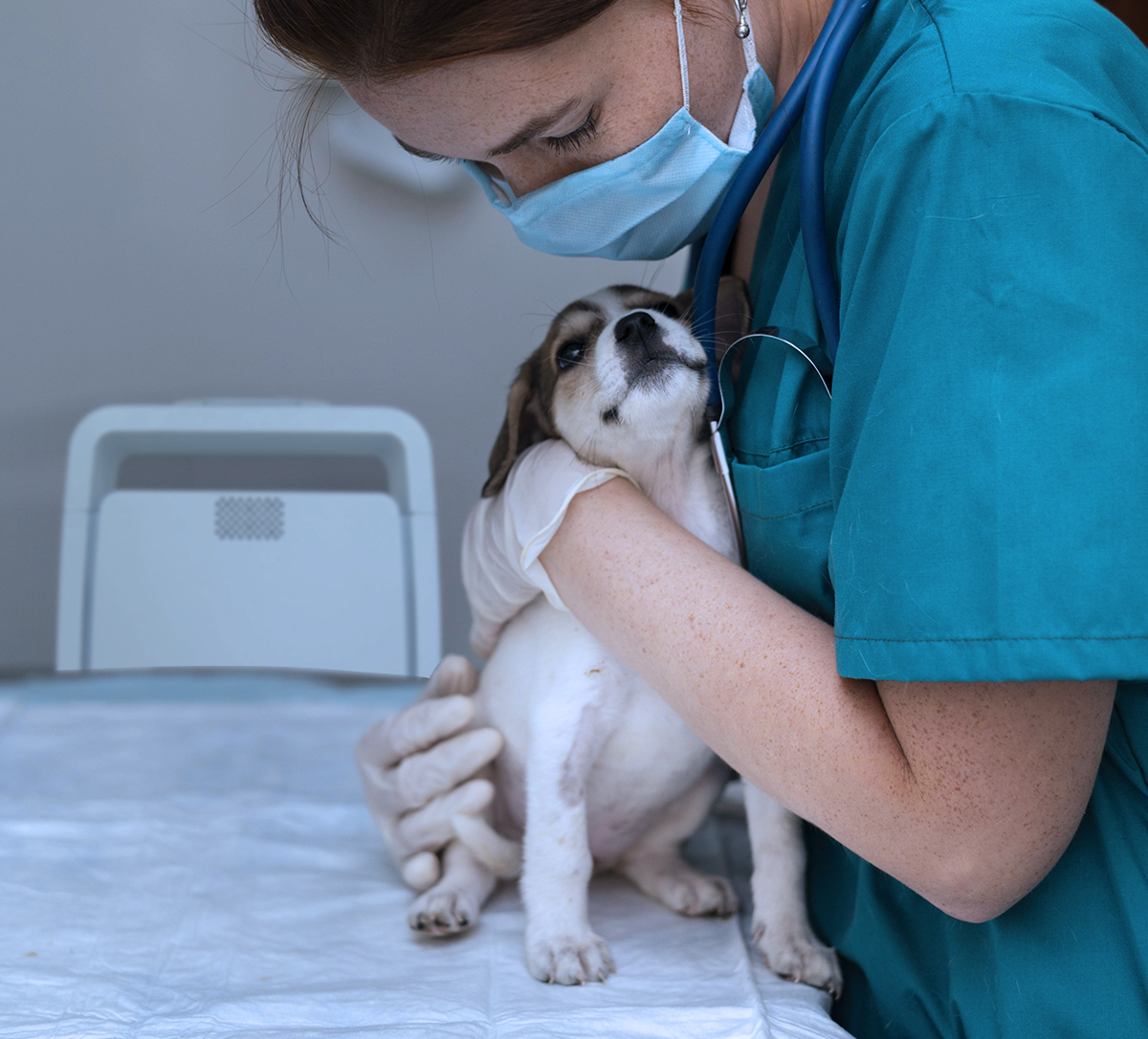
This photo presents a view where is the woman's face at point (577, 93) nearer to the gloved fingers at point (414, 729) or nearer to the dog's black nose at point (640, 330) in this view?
the dog's black nose at point (640, 330)

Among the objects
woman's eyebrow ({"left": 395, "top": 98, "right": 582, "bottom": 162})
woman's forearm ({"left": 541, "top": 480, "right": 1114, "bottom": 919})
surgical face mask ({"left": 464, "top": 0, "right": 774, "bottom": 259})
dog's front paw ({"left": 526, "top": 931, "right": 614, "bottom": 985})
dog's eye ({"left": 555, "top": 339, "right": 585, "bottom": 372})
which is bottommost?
dog's front paw ({"left": 526, "top": 931, "right": 614, "bottom": 985})

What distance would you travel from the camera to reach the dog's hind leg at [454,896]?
47.9 inches

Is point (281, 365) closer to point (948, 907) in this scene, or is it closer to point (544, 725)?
point (544, 725)

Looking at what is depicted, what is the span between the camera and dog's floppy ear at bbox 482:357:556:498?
144 cm

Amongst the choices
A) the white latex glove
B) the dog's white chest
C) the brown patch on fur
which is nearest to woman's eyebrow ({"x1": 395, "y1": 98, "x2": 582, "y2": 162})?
the white latex glove

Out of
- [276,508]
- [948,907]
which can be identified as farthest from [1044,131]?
[276,508]

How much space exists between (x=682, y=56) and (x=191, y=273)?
221cm

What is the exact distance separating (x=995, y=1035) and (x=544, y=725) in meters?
0.60

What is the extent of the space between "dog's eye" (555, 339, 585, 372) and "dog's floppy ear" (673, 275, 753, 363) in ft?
0.69

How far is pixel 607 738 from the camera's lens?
4.50 ft

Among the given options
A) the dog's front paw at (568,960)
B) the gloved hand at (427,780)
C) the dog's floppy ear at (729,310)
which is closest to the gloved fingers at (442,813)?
the gloved hand at (427,780)

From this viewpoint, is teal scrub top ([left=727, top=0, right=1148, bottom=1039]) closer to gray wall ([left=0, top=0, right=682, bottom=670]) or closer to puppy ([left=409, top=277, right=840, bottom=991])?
puppy ([left=409, top=277, right=840, bottom=991])

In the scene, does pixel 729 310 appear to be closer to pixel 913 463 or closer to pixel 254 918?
pixel 913 463

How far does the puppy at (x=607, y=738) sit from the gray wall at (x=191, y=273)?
128cm
